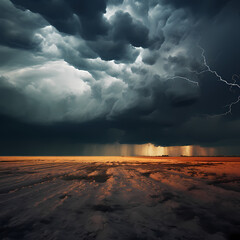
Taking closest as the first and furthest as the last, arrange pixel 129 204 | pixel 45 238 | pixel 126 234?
1. pixel 45 238
2. pixel 126 234
3. pixel 129 204

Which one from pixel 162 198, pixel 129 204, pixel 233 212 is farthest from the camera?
pixel 162 198

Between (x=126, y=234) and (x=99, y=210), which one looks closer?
(x=126, y=234)

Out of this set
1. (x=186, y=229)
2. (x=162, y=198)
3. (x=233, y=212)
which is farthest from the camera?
(x=162, y=198)

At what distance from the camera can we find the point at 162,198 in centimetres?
718

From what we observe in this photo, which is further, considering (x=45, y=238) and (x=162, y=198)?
(x=162, y=198)

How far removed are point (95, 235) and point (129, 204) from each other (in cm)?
283

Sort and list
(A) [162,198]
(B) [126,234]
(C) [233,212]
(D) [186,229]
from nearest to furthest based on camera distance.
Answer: (B) [126,234] → (D) [186,229] → (C) [233,212] → (A) [162,198]

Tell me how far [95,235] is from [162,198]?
4.33m

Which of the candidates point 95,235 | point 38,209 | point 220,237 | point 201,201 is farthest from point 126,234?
point 201,201

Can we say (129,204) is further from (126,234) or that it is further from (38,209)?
(38,209)

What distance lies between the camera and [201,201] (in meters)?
6.68

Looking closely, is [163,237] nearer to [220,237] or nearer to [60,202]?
[220,237]

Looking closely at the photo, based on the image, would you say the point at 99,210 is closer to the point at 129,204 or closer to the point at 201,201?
the point at 129,204

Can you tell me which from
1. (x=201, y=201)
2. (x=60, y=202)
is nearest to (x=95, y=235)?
(x=60, y=202)
